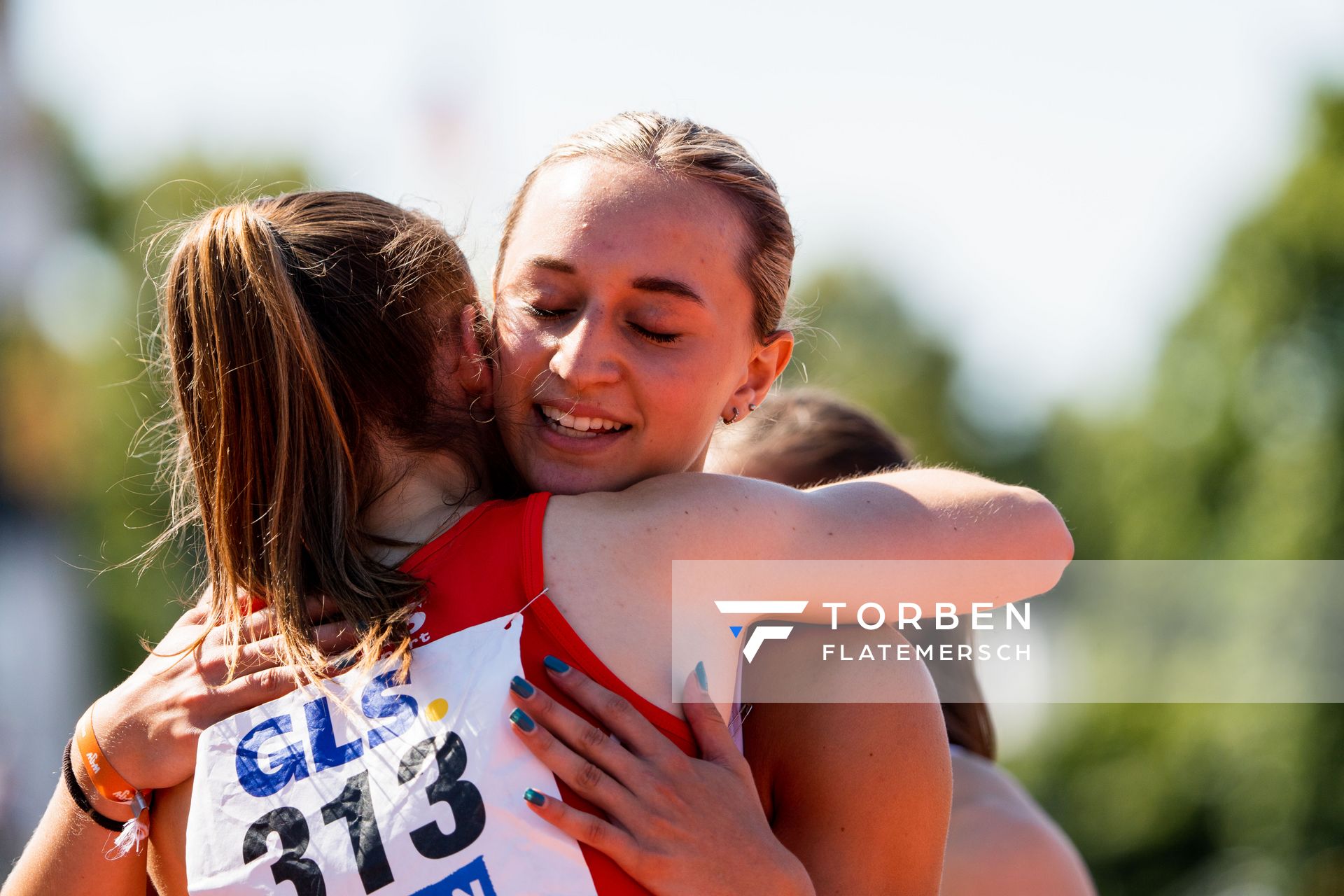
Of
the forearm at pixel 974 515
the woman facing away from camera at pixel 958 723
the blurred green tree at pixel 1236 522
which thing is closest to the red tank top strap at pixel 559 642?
the forearm at pixel 974 515

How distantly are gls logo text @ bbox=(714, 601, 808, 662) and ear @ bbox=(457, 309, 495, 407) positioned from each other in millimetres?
654

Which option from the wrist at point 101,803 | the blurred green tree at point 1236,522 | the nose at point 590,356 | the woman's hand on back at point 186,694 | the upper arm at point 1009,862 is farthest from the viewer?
the blurred green tree at point 1236,522

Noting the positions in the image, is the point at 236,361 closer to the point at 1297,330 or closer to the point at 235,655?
the point at 235,655

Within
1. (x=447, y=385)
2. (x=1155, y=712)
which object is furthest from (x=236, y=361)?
(x=1155, y=712)

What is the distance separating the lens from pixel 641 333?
7.67ft

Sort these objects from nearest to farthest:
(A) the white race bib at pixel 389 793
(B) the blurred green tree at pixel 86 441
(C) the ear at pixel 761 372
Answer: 1. (A) the white race bib at pixel 389 793
2. (C) the ear at pixel 761 372
3. (B) the blurred green tree at pixel 86 441

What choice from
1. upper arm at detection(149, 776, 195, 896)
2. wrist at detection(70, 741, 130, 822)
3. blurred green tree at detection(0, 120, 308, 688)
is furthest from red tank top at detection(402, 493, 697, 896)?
blurred green tree at detection(0, 120, 308, 688)

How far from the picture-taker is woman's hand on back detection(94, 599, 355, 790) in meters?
2.02

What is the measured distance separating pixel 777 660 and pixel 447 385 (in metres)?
0.79

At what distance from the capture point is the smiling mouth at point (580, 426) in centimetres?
235

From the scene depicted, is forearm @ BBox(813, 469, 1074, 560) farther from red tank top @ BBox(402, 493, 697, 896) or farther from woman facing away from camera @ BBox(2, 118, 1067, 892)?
red tank top @ BBox(402, 493, 697, 896)

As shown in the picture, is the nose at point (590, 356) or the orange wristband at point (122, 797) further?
the nose at point (590, 356)

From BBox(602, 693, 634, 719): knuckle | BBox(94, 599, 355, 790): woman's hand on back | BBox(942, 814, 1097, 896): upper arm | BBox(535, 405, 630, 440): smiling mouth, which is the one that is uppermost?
BBox(535, 405, 630, 440): smiling mouth

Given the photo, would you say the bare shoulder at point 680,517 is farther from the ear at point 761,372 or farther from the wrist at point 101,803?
the wrist at point 101,803
